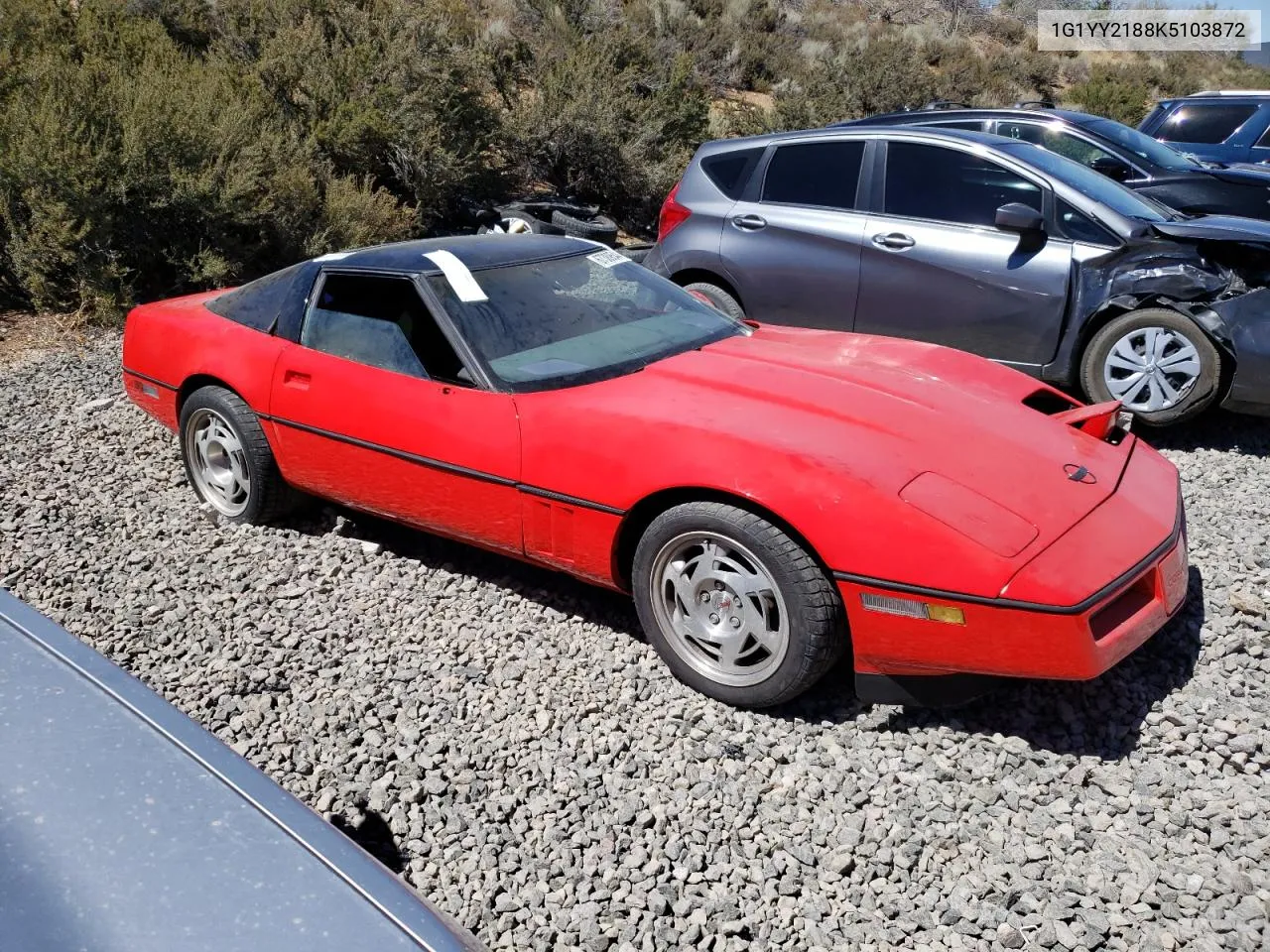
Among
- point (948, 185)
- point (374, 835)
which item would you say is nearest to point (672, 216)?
point (948, 185)

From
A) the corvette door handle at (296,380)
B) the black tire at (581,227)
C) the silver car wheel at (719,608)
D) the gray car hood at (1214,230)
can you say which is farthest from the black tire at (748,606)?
the black tire at (581,227)

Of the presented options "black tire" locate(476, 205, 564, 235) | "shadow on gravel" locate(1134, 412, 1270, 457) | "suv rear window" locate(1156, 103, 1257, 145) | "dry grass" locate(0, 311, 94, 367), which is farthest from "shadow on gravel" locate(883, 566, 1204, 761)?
"suv rear window" locate(1156, 103, 1257, 145)

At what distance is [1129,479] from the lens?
10.7 feet

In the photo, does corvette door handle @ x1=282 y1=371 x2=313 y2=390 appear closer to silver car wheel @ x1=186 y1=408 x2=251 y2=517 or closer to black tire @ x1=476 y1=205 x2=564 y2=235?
silver car wheel @ x1=186 y1=408 x2=251 y2=517

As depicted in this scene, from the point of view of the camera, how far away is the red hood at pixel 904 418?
9.86 feet

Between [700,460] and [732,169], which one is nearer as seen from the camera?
[700,460]

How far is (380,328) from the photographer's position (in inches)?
158

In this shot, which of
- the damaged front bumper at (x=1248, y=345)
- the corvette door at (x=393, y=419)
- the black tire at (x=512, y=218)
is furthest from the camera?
the black tire at (x=512, y=218)

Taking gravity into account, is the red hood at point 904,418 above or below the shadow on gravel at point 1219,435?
above

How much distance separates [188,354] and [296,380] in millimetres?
769

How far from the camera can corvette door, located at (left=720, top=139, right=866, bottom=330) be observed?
5973mm

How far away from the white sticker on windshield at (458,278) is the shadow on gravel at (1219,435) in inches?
146

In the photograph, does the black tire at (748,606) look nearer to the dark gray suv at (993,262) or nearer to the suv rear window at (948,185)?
the dark gray suv at (993,262)

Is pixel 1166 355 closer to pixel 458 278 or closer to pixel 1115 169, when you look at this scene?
pixel 458 278
